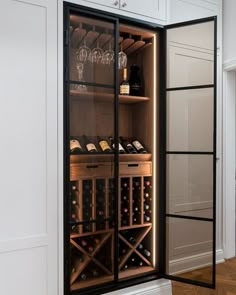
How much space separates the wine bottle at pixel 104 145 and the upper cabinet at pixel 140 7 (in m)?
0.99

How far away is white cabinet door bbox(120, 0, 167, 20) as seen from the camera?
2.25 metres

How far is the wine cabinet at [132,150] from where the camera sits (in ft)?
7.14

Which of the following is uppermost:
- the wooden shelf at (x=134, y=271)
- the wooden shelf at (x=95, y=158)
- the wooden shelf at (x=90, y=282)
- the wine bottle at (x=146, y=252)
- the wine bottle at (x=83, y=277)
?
the wooden shelf at (x=95, y=158)

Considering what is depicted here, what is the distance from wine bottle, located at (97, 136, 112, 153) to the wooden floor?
127 cm

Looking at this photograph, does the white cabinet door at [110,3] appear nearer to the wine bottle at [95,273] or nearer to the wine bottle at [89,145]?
the wine bottle at [89,145]

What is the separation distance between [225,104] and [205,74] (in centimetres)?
127

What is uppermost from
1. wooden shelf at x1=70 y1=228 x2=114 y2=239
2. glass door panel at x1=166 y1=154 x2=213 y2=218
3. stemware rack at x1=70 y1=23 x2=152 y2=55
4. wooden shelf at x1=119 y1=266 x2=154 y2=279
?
stemware rack at x1=70 y1=23 x2=152 y2=55

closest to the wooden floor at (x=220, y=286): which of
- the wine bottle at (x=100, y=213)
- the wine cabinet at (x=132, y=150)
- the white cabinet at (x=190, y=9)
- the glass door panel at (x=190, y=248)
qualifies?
the glass door panel at (x=190, y=248)

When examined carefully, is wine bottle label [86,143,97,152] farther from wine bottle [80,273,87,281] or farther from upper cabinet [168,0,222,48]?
upper cabinet [168,0,222,48]

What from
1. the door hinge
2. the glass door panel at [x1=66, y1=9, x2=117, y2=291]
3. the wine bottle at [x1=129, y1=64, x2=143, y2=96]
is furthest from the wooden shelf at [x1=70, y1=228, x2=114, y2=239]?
the door hinge

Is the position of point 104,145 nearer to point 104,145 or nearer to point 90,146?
point 104,145
